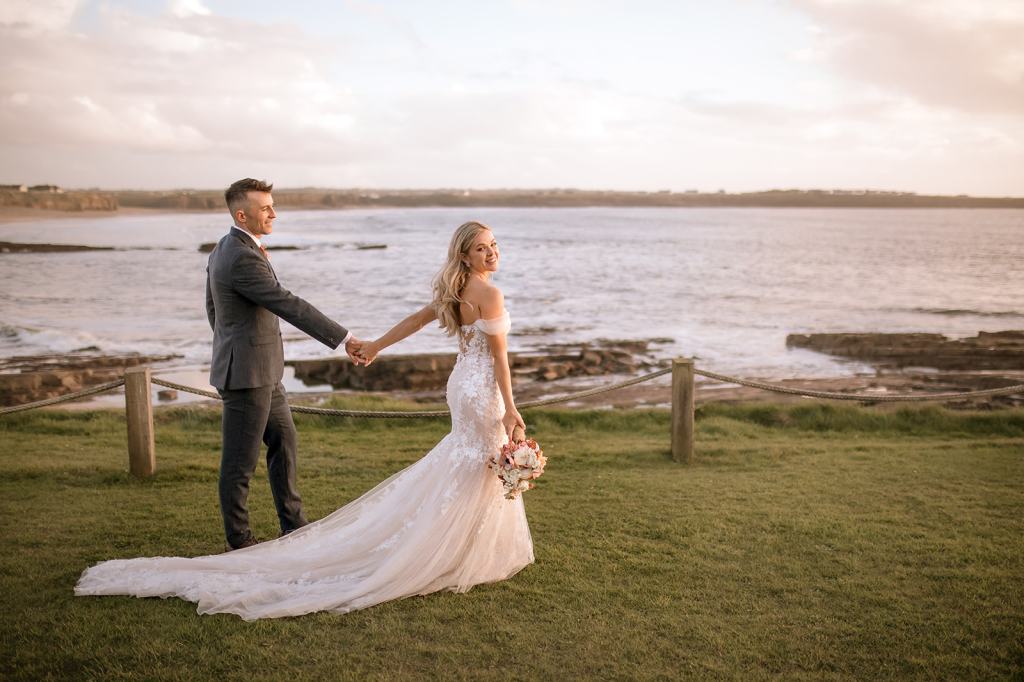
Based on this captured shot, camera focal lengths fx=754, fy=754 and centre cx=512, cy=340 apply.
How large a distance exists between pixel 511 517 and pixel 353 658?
1282 mm

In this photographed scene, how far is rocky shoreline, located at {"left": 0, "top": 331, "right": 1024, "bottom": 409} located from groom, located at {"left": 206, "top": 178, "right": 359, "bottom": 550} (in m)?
8.55

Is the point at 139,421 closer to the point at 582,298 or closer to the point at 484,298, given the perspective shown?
the point at 484,298

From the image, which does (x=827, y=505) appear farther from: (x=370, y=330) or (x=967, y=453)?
(x=370, y=330)

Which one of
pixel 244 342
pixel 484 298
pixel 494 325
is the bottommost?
pixel 244 342

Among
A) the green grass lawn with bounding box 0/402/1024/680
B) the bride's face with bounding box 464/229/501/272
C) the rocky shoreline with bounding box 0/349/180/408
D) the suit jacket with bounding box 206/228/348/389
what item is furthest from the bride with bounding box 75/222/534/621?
the rocky shoreline with bounding box 0/349/180/408

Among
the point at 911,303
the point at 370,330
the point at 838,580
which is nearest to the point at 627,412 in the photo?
the point at 838,580

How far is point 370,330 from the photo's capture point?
76.7ft

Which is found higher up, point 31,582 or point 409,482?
point 409,482

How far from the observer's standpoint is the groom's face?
4.57 meters

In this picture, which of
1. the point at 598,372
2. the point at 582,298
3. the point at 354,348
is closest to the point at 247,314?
the point at 354,348

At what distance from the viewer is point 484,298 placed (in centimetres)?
428

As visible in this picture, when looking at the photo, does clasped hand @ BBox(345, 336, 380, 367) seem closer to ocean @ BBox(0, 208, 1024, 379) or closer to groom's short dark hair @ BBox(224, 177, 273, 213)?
groom's short dark hair @ BBox(224, 177, 273, 213)

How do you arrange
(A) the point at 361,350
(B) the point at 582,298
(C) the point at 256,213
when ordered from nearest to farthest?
(C) the point at 256,213
(A) the point at 361,350
(B) the point at 582,298

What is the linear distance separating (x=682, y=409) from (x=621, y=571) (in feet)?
9.27
